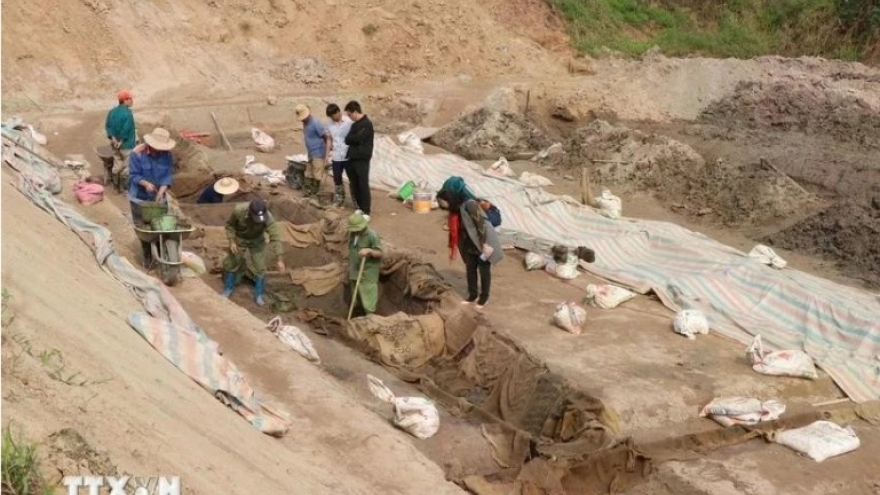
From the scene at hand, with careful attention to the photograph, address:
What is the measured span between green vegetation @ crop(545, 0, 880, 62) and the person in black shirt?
529 inches

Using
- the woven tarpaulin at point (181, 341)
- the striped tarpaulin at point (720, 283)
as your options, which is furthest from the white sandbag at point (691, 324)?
the woven tarpaulin at point (181, 341)

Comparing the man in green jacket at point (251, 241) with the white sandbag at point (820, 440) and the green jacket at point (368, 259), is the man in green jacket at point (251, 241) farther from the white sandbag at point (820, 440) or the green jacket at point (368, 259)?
the white sandbag at point (820, 440)

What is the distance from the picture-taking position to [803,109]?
19188mm

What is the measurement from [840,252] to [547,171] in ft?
18.3

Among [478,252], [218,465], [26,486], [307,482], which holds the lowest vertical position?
[478,252]

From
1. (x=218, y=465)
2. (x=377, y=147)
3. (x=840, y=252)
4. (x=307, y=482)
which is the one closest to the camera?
(x=218, y=465)

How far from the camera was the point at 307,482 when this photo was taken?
5586 mm

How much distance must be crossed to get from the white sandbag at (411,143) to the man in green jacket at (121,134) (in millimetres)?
5026

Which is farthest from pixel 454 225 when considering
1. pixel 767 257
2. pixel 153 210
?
pixel 767 257

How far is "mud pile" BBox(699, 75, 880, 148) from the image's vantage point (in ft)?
59.6

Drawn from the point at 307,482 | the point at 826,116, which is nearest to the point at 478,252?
the point at 307,482

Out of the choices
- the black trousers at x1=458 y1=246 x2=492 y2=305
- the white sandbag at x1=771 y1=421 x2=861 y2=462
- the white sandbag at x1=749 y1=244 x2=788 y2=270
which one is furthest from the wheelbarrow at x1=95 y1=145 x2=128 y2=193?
the white sandbag at x1=771 y1=421 x2=861 y2=462

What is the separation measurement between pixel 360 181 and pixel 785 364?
20.0ft

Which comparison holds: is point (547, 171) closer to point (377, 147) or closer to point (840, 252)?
point (377, 147)
